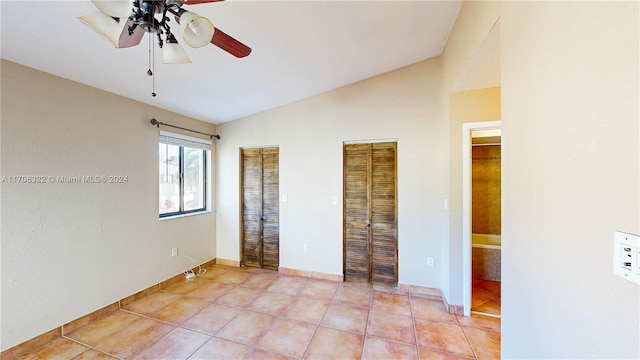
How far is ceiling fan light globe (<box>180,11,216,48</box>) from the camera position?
108 centimetres

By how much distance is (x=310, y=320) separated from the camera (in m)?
2.36

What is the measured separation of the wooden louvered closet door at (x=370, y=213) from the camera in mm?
3064

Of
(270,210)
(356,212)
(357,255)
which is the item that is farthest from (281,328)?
(270,210)

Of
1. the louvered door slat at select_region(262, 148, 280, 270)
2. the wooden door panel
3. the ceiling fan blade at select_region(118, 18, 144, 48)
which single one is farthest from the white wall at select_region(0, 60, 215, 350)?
the wooden door panel

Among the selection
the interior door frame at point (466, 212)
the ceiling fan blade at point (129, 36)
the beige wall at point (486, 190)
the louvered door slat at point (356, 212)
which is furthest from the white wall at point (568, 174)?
the beige wall at point (486, 190)

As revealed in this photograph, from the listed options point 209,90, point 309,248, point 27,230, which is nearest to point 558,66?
point 209,90

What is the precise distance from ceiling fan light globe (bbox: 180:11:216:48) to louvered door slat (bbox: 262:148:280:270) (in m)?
2.47

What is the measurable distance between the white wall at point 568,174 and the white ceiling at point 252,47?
0.98 m

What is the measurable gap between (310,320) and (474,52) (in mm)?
2693

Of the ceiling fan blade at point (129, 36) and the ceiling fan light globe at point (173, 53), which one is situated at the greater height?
the ceiling fan blade at point (129, 36)

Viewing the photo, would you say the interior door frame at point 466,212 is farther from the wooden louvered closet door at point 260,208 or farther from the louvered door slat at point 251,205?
the louvered door slat at point 251,205

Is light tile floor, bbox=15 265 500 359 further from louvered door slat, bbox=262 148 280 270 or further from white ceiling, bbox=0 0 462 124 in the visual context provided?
white ceiling, bbox=0 0 462 124

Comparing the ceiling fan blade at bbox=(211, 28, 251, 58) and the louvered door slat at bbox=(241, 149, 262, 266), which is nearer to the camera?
the ceiling fan blade at bbox=(211, 28, 251, 58)

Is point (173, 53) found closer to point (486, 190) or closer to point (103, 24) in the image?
point (103, 24)
